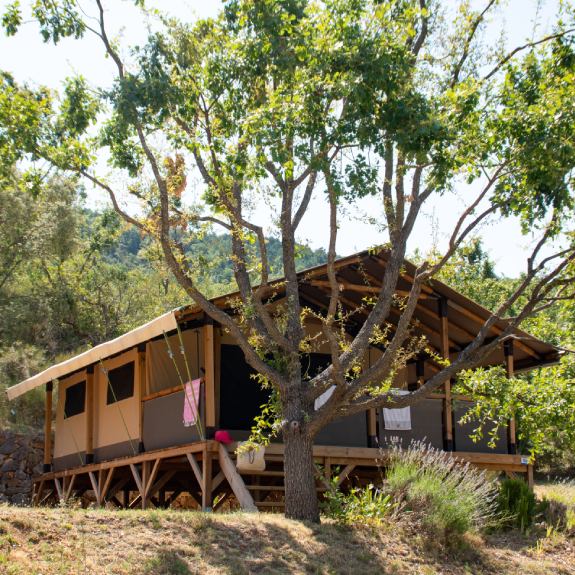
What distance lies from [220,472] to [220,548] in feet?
12.1

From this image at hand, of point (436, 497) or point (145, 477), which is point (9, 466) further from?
point (436, 497)

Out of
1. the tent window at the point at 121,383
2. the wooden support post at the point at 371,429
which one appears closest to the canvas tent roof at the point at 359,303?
the tent window at the point at 121,383

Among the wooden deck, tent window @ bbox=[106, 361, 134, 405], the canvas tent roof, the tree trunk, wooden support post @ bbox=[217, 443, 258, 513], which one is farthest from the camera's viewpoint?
tent window @ bbox=[106, 361, 134, 405]

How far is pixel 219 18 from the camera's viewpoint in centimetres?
1008

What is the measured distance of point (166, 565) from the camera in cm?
782

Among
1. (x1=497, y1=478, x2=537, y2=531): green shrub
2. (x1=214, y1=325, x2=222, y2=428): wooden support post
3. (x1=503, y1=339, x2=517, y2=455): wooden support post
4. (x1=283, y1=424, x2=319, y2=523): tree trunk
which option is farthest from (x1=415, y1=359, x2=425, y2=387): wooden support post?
(x1=283, y1=424, x2=319, y2=523): tree trunk

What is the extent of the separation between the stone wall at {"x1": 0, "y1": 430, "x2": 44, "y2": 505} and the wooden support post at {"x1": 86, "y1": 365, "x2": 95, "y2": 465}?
16.3ft

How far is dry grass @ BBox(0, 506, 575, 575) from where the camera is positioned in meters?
7.71

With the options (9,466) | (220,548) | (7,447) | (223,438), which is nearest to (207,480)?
(223,438)

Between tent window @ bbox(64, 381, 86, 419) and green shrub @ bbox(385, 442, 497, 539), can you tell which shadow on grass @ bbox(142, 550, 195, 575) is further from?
tent window @ bbox(64, 381, 86, 419)

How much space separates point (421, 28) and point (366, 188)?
299 centimetres

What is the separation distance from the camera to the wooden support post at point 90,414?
15.8m

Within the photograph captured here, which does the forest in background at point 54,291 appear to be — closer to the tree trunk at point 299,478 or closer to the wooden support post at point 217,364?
the wooden support post at point 217,364

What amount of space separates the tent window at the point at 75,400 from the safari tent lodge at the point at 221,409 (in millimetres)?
62
